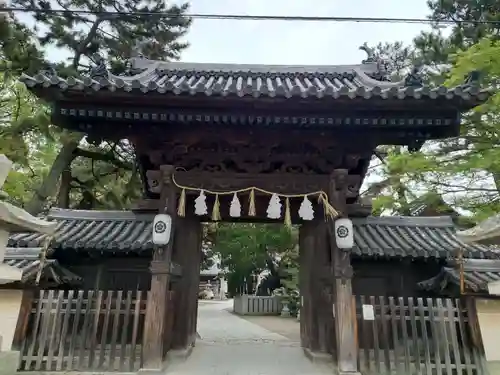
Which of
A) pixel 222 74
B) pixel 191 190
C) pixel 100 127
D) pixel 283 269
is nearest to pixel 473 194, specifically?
pixel 222 74

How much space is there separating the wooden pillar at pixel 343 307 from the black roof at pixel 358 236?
1.69m

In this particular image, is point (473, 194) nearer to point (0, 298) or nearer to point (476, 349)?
point (476, 349)

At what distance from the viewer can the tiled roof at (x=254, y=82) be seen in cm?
556

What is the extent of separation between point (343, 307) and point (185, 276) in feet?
10.9

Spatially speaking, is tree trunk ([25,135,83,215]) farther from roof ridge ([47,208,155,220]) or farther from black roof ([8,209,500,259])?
black roof ([8,209,500,259])

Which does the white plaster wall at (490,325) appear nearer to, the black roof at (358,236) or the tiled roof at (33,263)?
the black roof at (358,236)

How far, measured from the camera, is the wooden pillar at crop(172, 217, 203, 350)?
24.4ft

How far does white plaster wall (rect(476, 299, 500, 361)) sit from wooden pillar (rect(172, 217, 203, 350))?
5319 mm

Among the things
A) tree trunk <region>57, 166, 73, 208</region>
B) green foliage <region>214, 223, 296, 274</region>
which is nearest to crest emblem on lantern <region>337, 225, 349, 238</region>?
tree trunk <region>57, 166, 73, 208</region>

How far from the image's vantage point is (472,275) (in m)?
6.88

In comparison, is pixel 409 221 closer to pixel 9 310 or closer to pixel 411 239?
pixel 411 239

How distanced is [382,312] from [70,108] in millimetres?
6060

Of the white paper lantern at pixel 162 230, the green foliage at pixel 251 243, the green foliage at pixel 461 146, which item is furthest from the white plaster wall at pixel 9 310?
the green foliage at pixel 251 243

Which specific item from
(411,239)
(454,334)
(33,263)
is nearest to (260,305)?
(411,239)
